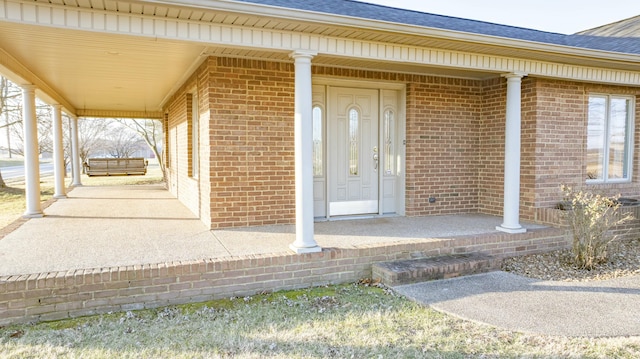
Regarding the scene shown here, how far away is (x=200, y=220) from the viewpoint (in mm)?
6770

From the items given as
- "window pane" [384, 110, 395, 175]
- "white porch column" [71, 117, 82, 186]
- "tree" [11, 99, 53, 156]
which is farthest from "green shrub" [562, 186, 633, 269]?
"tree" [11, 99, 53, 156]

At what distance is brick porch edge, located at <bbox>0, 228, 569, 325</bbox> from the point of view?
376 cm

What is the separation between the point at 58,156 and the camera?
32.3 ft

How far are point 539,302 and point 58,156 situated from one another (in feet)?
33.3

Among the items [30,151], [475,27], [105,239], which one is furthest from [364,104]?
[30,151]

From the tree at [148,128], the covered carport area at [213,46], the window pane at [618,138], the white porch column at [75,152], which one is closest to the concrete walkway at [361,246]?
the covered carport area at [213,46]

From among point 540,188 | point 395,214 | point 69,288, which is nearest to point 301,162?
point 69,288

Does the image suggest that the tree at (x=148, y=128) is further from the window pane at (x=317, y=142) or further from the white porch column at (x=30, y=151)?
the window pane at (x=317, y=142)

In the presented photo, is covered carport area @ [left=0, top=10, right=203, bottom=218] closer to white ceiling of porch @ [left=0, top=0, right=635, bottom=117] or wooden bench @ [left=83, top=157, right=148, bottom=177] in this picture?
white ceiling of porch @ [left=0, top=0, right=635, bottom=117]

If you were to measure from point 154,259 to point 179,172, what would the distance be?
17.4ft

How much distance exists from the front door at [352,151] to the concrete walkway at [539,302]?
8.35 ft

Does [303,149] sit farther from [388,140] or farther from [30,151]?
[30,151]

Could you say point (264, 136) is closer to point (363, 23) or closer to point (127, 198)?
point (363, 23)

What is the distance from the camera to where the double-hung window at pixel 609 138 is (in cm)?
753
